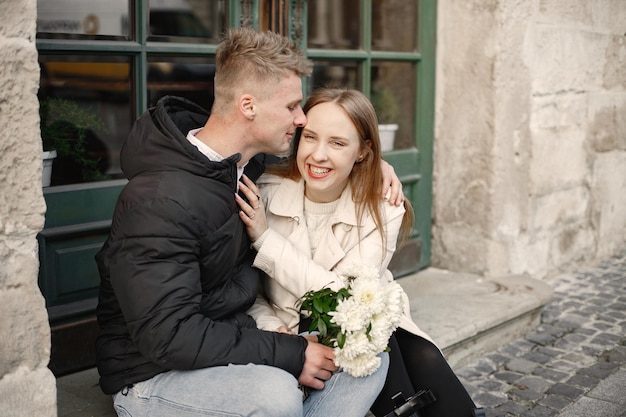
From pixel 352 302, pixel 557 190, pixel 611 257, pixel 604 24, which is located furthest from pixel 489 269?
pixel 352 302

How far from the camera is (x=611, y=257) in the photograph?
6004 millimetres

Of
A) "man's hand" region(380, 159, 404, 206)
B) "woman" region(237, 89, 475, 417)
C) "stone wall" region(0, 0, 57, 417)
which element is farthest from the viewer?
"man's hand" region(380, 159, 404, 206)

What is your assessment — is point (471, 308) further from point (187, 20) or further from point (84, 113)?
point (84, 113)

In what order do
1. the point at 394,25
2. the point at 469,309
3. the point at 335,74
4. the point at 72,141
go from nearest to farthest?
the point at 72,141
the point at 469,309
the point at 335,74
the point at 394,25

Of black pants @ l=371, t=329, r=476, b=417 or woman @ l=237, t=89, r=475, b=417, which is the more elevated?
woman @ l=237, t=89, r=475, b=417

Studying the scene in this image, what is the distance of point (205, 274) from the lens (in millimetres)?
2436

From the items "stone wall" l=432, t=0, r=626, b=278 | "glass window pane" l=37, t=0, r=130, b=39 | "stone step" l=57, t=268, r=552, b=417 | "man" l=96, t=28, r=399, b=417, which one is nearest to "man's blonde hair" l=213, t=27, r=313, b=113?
"man" l=96, t=28, r=399, b=417

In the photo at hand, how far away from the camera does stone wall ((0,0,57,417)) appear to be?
214 cm

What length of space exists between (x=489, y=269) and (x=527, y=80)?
115cm

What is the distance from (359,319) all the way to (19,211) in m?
1.01

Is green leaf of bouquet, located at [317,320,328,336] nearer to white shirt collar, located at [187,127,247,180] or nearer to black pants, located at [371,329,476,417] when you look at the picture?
black pants, located at [371,329,476,417]

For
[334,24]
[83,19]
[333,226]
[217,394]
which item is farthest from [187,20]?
[217,394]

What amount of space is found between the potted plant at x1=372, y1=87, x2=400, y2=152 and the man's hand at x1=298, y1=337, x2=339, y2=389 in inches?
90.2

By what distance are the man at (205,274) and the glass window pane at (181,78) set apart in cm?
75
